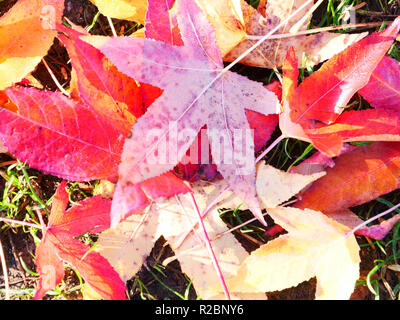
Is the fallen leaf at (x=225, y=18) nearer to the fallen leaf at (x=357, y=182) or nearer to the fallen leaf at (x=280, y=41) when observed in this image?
the fallen leaf at (x=280, y=41)

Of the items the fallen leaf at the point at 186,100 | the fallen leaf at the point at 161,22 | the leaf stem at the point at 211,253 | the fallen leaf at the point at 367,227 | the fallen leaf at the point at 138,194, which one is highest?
the fallen leaf at the point at 161,22

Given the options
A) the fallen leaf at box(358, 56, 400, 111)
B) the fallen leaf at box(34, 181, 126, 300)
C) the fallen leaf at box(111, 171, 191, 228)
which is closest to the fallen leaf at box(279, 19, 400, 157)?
the fallen leaf at box(358, 56, 400, 111)

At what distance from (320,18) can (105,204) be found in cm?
72

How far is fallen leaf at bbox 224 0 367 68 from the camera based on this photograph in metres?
0.87

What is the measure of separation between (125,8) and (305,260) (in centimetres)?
67

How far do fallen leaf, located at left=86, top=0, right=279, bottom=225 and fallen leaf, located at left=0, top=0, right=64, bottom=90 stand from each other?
21cm

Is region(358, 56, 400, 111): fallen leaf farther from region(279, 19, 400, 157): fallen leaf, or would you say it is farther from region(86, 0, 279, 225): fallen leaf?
region(86, 0, 279, 225): fallen leaf

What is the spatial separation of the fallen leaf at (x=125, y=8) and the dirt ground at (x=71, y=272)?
128 millimetres

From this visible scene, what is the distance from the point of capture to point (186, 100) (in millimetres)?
729

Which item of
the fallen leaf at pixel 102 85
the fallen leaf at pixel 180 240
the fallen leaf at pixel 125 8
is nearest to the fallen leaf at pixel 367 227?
the fallen leaf at pixel 180 240

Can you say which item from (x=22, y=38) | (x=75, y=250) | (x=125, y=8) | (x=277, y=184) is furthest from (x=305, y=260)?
(x=22, y=38)

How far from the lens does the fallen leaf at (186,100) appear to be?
66 cm
